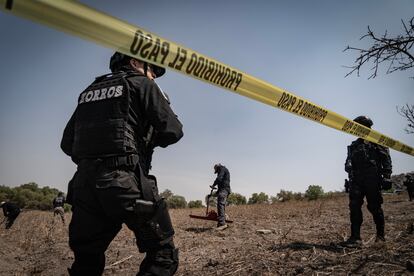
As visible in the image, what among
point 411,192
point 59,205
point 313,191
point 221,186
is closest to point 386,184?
point 221,186

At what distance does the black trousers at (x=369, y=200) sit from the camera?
5249 millimetres

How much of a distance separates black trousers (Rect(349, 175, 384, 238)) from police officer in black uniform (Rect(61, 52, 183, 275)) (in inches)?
164

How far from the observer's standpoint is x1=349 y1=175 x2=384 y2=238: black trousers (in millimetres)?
5249

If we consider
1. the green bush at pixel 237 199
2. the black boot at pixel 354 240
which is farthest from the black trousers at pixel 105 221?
the green bush at pixel 237 199

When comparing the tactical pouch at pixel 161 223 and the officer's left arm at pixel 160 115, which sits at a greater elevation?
the officer's left arm at pixel 160 115

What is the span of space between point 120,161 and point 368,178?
4620 mm

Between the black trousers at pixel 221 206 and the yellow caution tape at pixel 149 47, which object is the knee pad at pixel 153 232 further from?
the black trousers at pixel 221 206

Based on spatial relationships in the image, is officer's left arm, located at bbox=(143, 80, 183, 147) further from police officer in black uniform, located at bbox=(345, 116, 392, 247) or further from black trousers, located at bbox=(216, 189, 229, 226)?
black trousers, located at bbox=(216, 189, 229, 226)

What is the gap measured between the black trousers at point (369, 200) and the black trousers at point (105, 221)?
4.22m

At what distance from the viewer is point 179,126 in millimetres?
2438

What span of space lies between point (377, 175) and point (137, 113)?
15.1 ft

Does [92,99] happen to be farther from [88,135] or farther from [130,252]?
[130,252]

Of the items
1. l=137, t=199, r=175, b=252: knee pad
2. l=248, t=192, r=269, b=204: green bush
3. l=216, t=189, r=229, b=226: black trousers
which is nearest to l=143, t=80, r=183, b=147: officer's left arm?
l=137, t=199, r=175, b=252: knee pad

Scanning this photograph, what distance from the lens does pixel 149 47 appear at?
2.32 meters
